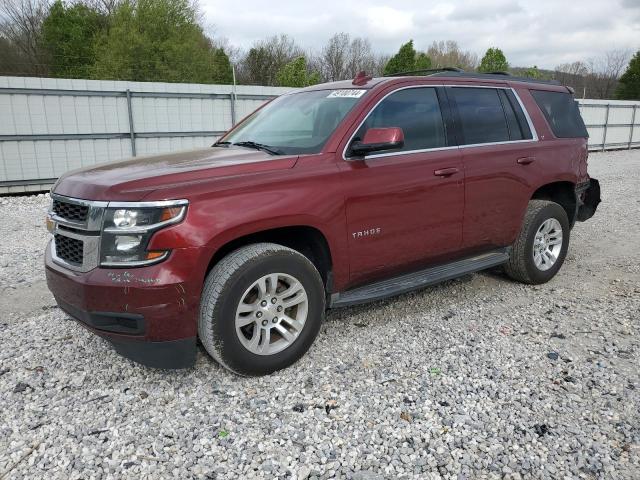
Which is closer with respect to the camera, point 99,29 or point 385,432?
point 385,432

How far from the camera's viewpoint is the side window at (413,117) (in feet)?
12.1

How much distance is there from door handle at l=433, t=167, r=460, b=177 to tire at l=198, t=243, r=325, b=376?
128 cm

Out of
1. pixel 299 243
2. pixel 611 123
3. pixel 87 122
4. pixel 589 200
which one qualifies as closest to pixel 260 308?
pixel 299 243

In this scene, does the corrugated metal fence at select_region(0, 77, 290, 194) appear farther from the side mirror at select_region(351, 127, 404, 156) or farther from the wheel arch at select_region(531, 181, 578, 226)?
the side mirror at select_region(351, 127, 404, 156)

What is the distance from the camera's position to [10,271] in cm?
558

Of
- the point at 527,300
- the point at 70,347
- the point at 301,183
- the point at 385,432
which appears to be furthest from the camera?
the point at 527,300

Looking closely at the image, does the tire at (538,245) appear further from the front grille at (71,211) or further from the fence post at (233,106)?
the fence post at (233,106)

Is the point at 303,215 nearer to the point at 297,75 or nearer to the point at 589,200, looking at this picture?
the point at 589,200

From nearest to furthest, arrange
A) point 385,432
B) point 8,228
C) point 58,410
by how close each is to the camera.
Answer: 1. point 385,432
2. point 58,410
3. point 8,228

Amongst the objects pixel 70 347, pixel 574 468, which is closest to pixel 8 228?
pixel 70 347

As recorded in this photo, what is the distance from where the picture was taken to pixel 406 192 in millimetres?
3643

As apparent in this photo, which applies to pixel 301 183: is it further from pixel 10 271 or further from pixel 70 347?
pixel 10 271

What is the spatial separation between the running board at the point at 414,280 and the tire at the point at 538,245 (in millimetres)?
209

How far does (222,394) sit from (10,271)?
12.5 feet
